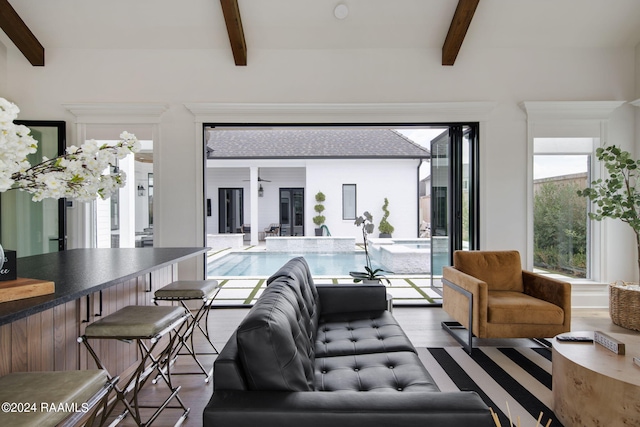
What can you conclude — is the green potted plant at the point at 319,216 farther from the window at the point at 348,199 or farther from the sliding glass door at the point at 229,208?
the sliding glass door at the point at 229,208

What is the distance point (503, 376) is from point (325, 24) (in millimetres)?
3866

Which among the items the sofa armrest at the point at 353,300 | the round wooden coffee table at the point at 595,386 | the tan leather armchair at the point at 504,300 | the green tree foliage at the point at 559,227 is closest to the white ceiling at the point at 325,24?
the green tree foliage at the point at 559,227

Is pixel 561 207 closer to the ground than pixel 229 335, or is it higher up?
higher up

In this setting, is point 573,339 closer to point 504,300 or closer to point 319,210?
point 504,300

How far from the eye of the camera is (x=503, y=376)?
2.67 m

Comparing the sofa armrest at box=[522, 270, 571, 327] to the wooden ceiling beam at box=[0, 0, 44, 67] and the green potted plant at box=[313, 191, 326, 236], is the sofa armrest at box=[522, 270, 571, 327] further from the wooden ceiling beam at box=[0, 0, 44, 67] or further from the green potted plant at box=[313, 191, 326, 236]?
the green potted plant at box=[313, 191, 326, 236]

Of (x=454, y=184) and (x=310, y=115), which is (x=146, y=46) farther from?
(x=454, y=184)

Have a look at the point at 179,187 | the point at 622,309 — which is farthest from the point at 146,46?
the point at 622,309

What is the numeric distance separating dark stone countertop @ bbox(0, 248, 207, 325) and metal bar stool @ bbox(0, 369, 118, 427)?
0.21 metres

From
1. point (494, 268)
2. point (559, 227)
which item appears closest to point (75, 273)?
point (494, 268)

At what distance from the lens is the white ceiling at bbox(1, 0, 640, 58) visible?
3883 mm

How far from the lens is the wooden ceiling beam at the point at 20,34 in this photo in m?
3.77

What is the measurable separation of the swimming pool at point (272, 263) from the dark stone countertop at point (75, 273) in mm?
4507

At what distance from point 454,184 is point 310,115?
213 centimetres
